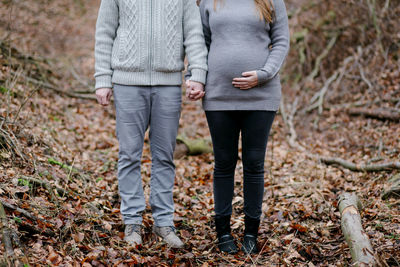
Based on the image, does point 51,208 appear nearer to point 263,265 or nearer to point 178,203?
point 178,203

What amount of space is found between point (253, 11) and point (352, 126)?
4.46 meters

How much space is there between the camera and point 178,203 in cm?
420

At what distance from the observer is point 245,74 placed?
9.25 feet

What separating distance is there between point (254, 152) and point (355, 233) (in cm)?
93

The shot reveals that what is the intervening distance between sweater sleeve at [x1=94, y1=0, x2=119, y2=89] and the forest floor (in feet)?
3.62

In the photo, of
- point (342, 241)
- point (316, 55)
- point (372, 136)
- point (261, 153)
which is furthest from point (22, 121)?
point (316, 55)

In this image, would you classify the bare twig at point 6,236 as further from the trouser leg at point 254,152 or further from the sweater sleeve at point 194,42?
the trouser leg at point 254,152

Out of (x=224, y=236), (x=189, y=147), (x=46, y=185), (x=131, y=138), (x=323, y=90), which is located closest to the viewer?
(x=131, y=138)

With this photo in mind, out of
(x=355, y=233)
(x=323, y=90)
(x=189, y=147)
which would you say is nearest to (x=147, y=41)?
(x=355, y=233)

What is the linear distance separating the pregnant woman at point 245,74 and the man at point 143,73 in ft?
0.47

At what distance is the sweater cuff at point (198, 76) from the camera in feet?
9.70

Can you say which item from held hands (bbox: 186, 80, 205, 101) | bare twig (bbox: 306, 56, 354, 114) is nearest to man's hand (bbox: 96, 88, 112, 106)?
held hands (bbox: 186, 80, 205, 101)

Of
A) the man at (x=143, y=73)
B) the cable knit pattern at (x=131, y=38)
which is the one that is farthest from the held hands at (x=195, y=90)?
the cable knit pattern at (x=131, y=38)

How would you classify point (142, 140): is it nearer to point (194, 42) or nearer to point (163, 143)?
point (163, 143)
